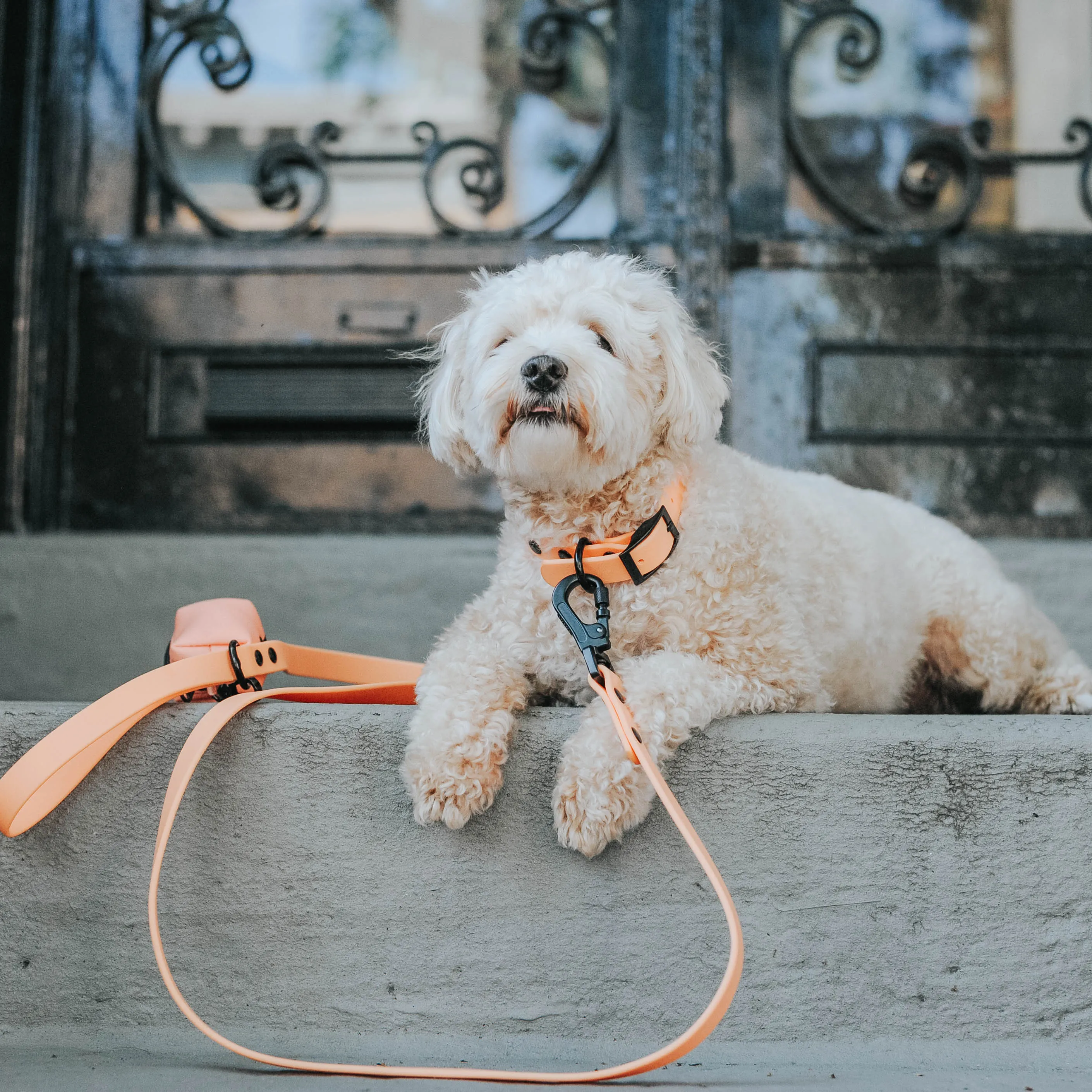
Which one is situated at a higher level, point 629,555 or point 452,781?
point 629,555

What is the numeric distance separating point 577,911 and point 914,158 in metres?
2.77

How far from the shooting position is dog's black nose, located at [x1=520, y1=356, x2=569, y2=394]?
1.82 metres

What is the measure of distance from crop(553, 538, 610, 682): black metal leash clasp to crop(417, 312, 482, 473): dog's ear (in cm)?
36

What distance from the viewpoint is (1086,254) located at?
3311mm

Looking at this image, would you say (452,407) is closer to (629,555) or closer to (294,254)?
(629,555)

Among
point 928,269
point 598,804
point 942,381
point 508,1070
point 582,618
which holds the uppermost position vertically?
point 928,269

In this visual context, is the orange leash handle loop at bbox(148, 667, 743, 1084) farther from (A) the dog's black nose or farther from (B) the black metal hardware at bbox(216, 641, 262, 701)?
(A) the dog's black nose

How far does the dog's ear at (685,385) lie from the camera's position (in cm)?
191

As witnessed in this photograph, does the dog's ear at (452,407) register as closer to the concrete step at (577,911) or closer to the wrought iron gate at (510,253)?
the concrete step at (577,911)

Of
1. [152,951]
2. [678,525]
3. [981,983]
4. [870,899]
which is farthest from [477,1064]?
[678,525]

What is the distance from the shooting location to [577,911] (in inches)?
65.8

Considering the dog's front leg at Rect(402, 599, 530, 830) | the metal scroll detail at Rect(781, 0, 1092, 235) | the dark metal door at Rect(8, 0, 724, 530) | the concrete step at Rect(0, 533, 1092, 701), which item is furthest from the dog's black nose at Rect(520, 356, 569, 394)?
the metal scroll detail at Rect(781, 0, 1092, 235)

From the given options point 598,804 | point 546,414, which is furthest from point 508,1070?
point 546,414

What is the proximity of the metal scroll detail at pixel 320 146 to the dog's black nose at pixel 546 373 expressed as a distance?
1.70m
